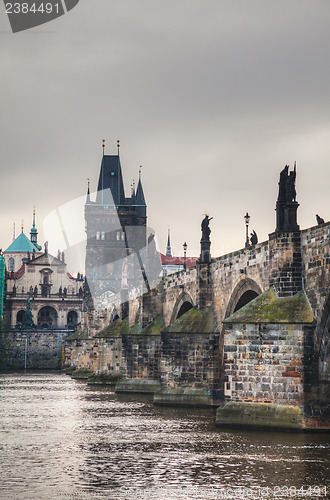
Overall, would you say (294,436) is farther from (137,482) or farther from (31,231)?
(31,231)

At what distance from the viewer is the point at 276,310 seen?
2542 centimetres

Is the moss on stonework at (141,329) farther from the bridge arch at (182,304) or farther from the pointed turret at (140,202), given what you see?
the pointed turret at (140,202)

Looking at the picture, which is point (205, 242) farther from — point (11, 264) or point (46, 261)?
point (11, 264)

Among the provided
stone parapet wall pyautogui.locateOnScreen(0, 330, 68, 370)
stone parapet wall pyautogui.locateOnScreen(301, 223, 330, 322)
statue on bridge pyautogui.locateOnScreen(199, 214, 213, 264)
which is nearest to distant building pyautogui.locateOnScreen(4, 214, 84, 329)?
stone parapet wall pyautogui.locateOnScreen(0, 330, 68, 370)

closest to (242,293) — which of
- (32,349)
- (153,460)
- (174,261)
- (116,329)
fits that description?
(153,460)

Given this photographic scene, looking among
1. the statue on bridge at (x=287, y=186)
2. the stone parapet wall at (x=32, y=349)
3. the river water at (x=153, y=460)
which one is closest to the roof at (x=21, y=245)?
the stone parapet wall at (x=32, y=349)

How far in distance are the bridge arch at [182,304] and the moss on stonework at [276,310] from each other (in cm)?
1457

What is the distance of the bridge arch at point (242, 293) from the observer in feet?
102

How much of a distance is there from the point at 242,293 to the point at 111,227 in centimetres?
9162

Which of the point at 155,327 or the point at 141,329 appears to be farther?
the point at 141,329

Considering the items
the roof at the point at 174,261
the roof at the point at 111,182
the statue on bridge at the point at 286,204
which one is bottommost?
the statue on bridge at the point at 286,204

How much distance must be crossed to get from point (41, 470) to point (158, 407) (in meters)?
17.6

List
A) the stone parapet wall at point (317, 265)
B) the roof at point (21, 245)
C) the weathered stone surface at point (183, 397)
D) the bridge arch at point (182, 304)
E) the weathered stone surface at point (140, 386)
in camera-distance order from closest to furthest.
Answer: the stone parapet wall at point (317, 265) → the weathered stone surface at point (183, 397) → the bridge arch at point (182, 304) → the weathered stone surface at point (140, 386) → the roof at point (21, 245)

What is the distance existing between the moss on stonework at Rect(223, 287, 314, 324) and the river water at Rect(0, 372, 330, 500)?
3.39m
